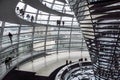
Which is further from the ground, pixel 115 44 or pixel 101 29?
pixel 101 29

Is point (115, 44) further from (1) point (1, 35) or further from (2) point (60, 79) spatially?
(1) point (1, 35)

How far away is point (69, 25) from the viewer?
31.1m

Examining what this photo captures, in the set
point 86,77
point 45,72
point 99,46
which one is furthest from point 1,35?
point 86,77

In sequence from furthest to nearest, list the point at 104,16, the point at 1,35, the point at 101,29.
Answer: the point at 1,35 < the point at 101,29 < the point at 104,16

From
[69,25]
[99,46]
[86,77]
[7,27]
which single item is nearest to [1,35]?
[7,27]

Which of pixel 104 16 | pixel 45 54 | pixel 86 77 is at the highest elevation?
pixel 104 16

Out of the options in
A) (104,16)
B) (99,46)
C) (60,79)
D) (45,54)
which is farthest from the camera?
(45,54)

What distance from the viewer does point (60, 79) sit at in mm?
20812

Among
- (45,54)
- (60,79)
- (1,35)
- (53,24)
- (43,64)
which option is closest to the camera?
(1,35)

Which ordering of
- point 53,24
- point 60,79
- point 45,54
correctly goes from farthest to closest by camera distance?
point 45,54 < point 53,24 < point 60,79

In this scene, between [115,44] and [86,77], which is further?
[86,77]

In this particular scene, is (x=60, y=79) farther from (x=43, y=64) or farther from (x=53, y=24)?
(x=53, y=24)

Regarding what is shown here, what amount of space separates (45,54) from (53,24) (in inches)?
228

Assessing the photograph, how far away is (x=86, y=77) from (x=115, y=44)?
14.7m
